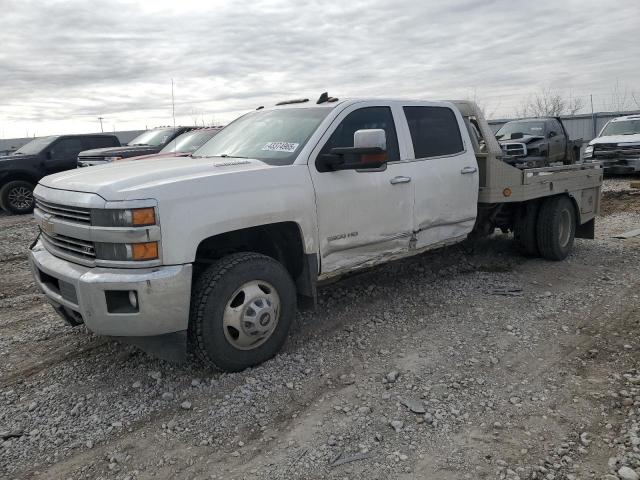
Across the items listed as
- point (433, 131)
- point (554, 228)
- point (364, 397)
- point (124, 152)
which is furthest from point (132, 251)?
point (124, 152)

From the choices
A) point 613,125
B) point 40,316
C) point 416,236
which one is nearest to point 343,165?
point 416,236

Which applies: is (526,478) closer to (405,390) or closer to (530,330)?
(405,390)

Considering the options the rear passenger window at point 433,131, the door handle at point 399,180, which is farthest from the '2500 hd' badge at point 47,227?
the rear passenger window at point 433,131

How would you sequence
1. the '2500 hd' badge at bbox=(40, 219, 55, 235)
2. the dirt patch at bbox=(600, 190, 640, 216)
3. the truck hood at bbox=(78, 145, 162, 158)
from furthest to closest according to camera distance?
the truck hood at bbox=(78, 145, 162, 158) → the dirt patch at bbox=(600, 190, 640, 216) → the '2500 hd' badge at bbox=(40, 219, 55, 235)

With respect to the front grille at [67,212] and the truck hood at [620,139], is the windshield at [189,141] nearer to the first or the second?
the front grille at [67,212]

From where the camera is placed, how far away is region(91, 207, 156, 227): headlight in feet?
10.6

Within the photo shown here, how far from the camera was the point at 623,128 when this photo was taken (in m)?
16.1

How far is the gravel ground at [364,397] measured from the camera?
2.89 metres

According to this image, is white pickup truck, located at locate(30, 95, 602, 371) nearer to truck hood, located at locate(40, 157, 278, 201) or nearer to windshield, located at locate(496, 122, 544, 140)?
truck hood, located at locate(40, 157, 278, 201)

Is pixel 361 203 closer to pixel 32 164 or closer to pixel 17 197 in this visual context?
pixel 17 197

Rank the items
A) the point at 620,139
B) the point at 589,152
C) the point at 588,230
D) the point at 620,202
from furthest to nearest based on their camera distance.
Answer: the point at 589,152
the point at 620,139
the point at 620,202
the point at 588,230

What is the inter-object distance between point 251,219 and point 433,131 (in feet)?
7.86

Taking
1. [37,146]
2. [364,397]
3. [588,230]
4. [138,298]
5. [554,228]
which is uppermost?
[37,146]

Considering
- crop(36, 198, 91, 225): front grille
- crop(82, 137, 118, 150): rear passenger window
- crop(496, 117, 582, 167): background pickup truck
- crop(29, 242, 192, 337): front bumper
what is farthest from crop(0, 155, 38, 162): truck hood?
crop(496, 117, 582, 167): background pickup truck
